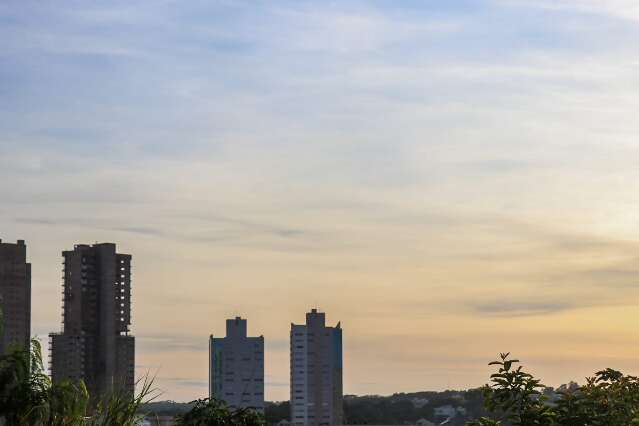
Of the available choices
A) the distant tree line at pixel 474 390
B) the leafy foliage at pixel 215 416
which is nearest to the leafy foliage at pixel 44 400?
the distant tree line at pixel 474 390

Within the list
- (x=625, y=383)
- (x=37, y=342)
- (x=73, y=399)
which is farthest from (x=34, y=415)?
(x=625, y=383)

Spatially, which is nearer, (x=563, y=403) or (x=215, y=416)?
(x=563, y=403)

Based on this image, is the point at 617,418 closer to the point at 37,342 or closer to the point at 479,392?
the point at 479,392

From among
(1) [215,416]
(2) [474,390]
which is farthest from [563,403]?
(1) [215,416]

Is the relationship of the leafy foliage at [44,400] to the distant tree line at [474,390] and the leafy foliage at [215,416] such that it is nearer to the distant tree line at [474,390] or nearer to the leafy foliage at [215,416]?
the distant tree line at [474,390]

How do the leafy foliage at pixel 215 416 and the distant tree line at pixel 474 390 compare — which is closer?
the distant tree line at pixel 474 390

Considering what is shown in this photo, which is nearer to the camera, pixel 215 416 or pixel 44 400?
pixel 44 400

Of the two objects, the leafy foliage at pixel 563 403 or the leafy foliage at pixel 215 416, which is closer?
the leafy foliage at pixel 563 403

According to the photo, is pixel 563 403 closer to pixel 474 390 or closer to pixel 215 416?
pixel 474 390

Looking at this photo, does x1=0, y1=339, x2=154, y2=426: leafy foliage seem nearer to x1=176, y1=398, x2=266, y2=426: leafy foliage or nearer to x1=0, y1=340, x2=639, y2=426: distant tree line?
x1=0, y1=340, x2=639, y2=426: distant tree line

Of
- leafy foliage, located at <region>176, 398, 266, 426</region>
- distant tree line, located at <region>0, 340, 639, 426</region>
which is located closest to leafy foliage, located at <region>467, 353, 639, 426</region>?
distant tree line, located at <region>0, 340, 639, 426</region>

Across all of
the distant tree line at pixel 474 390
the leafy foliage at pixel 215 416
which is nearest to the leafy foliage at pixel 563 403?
the distant tree line at pixel 474 390

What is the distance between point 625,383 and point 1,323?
15274 mm

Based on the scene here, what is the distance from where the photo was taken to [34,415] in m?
30.1
